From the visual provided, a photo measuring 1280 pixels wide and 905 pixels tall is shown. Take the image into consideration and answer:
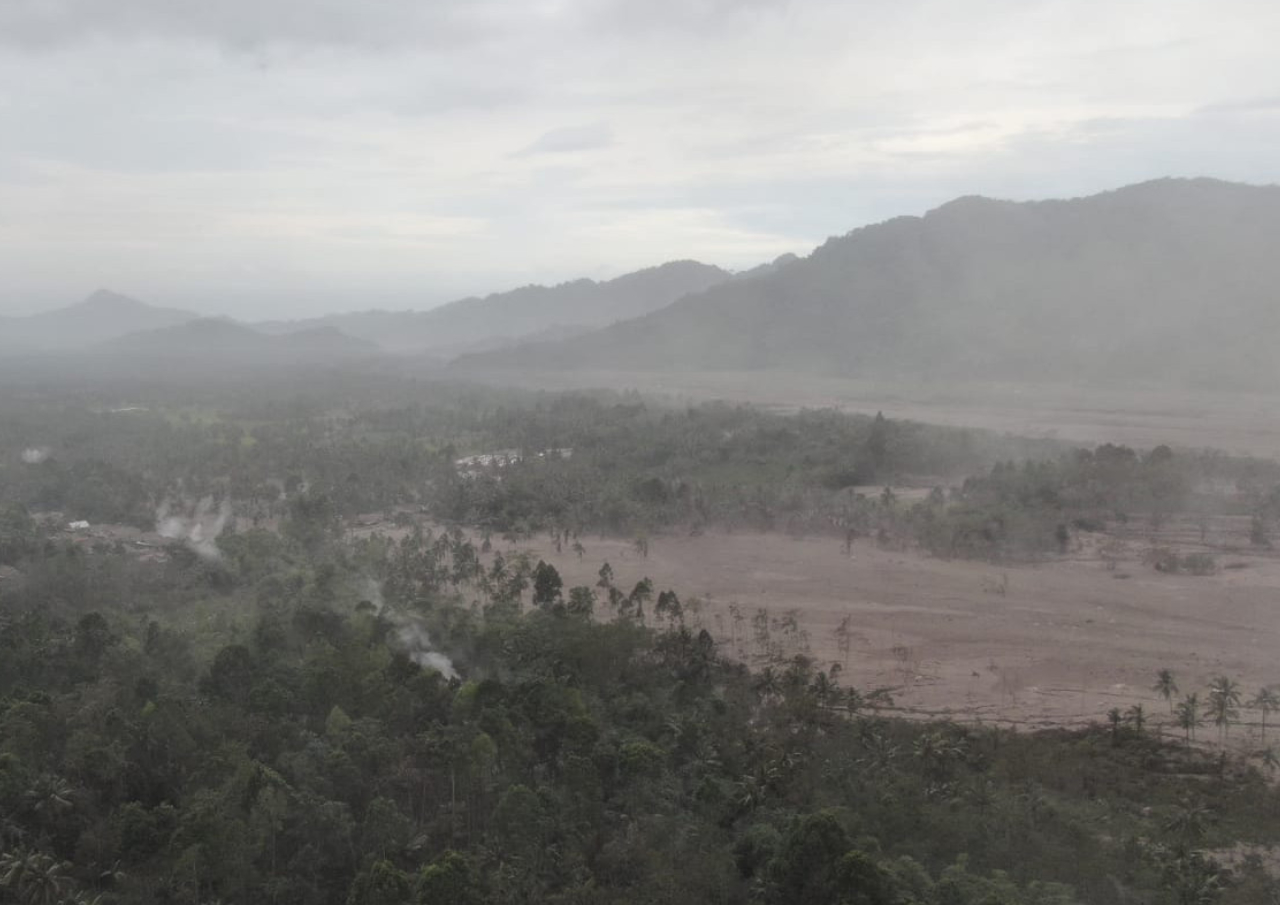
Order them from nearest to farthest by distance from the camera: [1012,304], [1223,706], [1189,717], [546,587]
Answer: [1223,706] < [1189,717] < [546,587] < [1012,304]

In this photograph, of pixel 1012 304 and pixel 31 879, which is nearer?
pixel 31 879

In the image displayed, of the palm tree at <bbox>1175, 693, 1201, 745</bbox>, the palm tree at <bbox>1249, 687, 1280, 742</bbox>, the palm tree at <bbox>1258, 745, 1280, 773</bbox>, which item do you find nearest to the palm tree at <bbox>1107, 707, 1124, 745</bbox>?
the palm tree at <bbox>1175, 693, 1201, 745</bbox>

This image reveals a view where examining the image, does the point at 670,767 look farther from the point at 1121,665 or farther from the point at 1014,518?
the point at 1014,518

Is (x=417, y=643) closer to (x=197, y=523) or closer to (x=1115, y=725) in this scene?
(x=1115, y=725)

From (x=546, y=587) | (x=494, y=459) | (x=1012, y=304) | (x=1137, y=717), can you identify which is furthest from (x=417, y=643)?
(x=1012, y=304)

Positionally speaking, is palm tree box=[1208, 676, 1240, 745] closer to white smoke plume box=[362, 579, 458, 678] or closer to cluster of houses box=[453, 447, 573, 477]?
white smoke plume box=[362, 579, 458, 678]

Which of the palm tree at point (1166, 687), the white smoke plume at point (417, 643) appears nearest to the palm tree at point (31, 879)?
the white smoke plume at point (417, 643)
